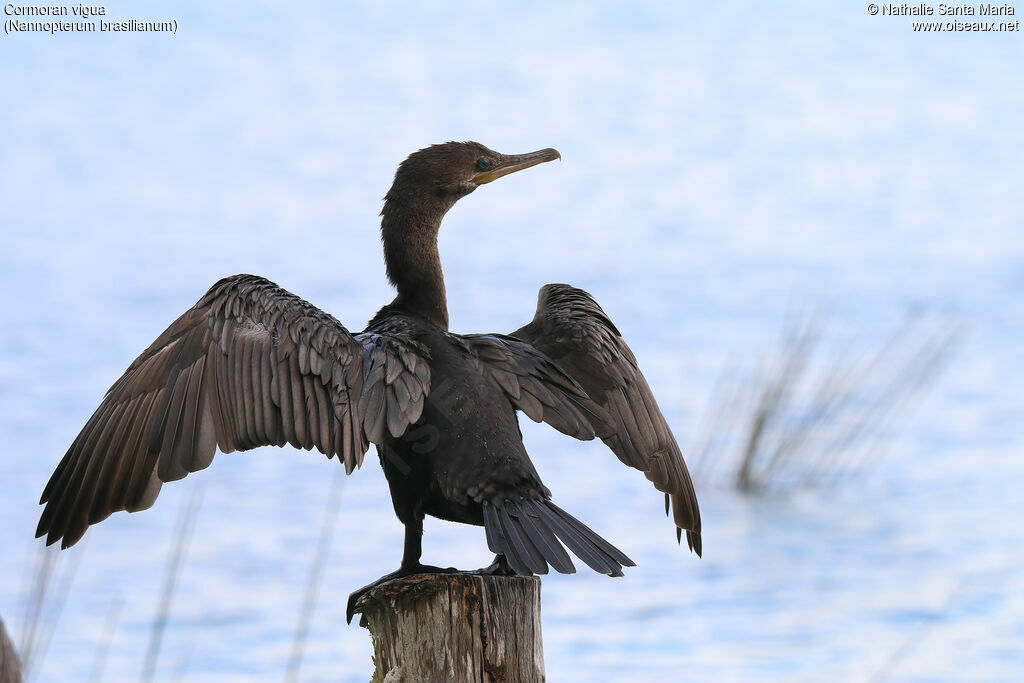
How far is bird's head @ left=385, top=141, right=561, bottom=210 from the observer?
4.35m

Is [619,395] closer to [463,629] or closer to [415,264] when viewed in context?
[415,264]

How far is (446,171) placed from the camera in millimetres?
4391

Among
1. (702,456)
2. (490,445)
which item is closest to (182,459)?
(490,445)

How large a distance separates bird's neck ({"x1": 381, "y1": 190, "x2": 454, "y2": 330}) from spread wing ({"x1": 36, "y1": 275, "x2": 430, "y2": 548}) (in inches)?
16.9

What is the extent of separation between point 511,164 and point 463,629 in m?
2.11

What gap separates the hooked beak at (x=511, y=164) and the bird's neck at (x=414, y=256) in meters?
0.24

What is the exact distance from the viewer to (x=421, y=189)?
434 centimetres

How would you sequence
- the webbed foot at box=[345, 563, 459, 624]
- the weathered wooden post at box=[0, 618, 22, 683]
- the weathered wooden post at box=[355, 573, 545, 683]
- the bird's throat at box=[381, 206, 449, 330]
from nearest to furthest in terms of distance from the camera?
the weathered wooden post at box=[0, 618, 22, 683], the weathered wooden post at box=[355, 573, 545, 683], the webbed foot at box=[345, 563, 459, 624], the bird's throat at box=[381, 206, 449, 330]

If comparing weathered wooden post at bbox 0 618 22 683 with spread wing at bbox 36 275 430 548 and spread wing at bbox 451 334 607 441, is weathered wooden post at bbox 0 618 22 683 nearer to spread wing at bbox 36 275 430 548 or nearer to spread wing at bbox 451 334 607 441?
spread wing at bbox 36 275 430 548

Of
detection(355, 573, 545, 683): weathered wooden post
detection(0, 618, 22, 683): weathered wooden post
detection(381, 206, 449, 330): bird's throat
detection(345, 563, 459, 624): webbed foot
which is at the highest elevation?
detection(381, 206, 449, 330): bird's throat

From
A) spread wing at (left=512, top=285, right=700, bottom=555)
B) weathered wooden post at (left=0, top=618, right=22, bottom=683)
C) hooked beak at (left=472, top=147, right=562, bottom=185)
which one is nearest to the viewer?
weathered wooden post at (left=0, top=618, right=22, bottom=683)

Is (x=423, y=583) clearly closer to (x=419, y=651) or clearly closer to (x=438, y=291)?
(x=419, y=651)

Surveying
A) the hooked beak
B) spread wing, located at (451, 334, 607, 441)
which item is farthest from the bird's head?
spread wing, located at (451, 334, 607, 441)

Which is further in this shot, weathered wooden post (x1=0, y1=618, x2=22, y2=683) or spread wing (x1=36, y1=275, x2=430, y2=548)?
spread wing (x1=36, y1=275, x2=430, y2=548)
